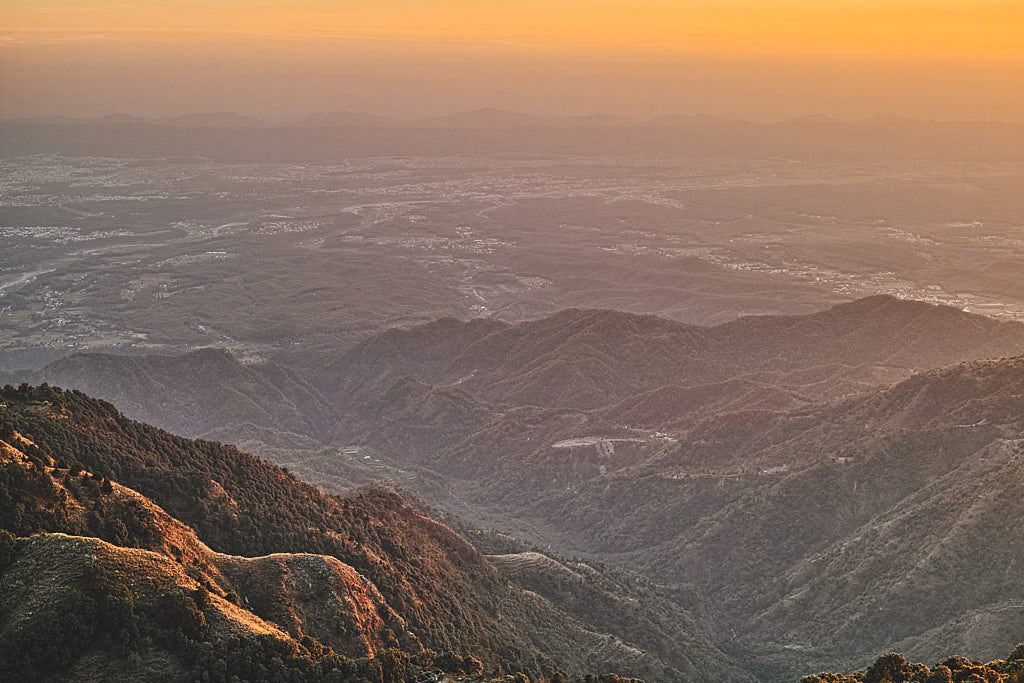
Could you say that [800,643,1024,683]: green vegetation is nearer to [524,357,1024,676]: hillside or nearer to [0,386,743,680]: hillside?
[524,357,1024,676]: hillside

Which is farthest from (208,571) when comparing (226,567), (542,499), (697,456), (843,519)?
(697,456)

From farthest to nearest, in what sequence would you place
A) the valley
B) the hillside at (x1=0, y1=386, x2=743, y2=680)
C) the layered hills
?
the layered hills < the valley < the hillside at (x1=0, y1=386, x2=743, y2=680)

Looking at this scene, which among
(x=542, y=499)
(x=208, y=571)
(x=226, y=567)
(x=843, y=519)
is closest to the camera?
(x=208, y=571)

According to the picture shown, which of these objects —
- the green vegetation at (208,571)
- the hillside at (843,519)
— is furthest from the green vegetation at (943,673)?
the green vegetation at (208,571)

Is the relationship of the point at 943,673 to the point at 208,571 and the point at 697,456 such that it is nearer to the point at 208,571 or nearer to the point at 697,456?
the point at 208,571

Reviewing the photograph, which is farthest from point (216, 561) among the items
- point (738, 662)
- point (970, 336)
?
point (970, 336)

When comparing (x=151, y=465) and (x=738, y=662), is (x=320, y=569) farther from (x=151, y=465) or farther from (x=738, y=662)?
(x=738, y=662)

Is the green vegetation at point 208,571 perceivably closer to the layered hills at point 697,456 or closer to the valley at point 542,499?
the valley at point 542,499

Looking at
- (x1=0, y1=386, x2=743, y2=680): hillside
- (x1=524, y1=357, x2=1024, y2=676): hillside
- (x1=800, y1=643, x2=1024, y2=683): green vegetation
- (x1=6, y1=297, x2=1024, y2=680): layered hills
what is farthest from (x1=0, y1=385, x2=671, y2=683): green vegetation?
(x1=524, y1=357, x2=1024, y2=676): hillside
